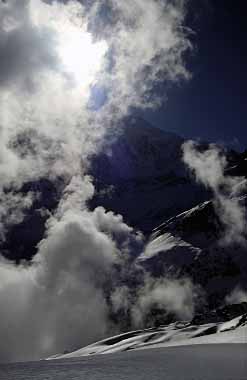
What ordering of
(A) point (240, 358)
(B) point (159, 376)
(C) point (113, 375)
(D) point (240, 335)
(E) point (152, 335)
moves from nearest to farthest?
1. (B) point (159, 376)
2. (C) point (113, 375)
3. (A) point (240, 358)
4. (D) point (240, 335)
5. (E) point (152, 335)

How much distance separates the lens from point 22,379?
93500 millimetres

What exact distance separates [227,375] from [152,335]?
130893 millimetres

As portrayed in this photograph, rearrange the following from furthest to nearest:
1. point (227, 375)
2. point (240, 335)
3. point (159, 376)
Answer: point (240, 335) → point (159, 376) → point (227, 375)

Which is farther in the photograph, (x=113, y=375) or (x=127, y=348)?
(x=127, y=348)

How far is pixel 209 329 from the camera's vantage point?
18638 centimetres

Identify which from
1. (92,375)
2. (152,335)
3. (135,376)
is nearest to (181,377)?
(135,376)

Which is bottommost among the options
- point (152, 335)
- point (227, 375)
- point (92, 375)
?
→ point (227, 375)

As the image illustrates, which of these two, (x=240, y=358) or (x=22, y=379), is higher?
(x=22, y=379)

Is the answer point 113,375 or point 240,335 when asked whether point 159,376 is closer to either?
point 113,375

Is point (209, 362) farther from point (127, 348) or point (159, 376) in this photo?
point (127, 348)

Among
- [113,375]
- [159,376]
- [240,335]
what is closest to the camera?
[159,376]

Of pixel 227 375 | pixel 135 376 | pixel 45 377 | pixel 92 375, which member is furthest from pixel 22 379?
pixel 227 375

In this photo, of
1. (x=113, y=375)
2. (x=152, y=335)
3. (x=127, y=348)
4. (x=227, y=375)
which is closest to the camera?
(x=227, y=375)

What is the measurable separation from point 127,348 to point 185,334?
1004 inches
